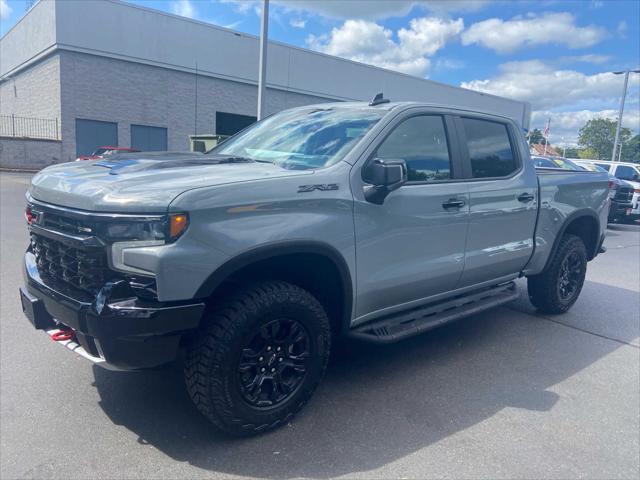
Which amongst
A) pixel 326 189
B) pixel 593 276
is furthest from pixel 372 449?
pixel 593 276

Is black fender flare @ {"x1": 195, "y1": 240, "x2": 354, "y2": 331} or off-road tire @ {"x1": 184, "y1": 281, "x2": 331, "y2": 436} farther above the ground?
black fender flare @ {"x1": 195, "y1": 240, "x2": 354, "y2": 331}

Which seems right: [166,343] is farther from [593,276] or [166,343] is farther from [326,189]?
[593,276]

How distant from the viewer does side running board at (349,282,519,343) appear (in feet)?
11.9

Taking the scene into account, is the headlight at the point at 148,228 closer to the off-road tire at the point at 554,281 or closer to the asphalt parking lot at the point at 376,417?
the asphalt parking lot at the point at 376,417

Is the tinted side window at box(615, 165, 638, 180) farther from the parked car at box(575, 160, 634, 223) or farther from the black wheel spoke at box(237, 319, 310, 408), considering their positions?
the black wheel spoke at box(237, 319, 310, 408)

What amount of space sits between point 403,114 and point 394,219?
83cm

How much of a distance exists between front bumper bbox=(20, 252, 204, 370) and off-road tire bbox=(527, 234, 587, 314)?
4.06 meters

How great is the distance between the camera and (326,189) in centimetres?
321

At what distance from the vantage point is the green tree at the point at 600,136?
7531 cm

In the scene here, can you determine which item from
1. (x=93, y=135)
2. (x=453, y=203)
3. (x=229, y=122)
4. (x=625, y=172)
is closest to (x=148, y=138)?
(x=93, y=135)

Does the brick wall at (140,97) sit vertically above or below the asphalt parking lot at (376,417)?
above

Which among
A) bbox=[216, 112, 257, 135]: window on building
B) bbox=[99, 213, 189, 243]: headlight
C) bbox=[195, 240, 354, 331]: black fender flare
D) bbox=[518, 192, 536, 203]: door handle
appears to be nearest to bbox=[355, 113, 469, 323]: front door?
bbox=[195, 240, 354, 331]: black fender flare

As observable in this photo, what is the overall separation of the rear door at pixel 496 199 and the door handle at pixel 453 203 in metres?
0.16

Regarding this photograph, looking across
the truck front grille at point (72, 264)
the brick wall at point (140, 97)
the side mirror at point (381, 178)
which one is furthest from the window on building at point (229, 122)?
the truck front grille at point (72, 264)
